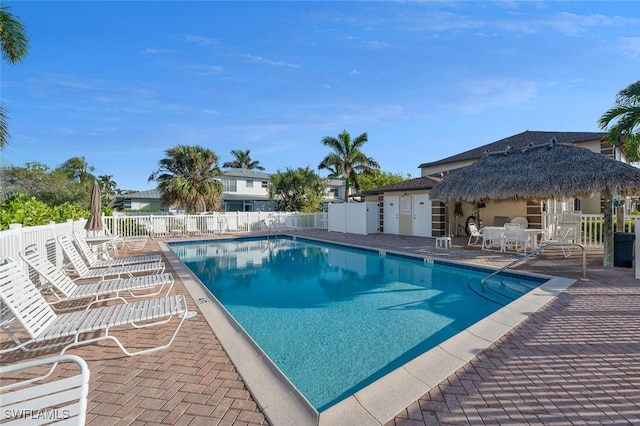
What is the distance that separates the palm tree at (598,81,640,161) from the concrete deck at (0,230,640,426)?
31.0ft

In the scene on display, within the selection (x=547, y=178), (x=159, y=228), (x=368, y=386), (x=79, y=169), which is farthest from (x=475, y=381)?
(x=79, y=169)

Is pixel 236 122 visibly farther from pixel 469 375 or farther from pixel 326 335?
pixel 469 375

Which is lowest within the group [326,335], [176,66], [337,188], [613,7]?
[326,335]

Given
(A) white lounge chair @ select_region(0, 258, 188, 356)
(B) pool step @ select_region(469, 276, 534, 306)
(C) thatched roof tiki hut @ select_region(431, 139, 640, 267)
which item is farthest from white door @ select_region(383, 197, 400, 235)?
(A) white lounge chair @ select_region(0, 258, 188, 356)

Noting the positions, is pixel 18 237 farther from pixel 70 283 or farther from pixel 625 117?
pixel 625 117

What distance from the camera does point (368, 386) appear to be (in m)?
2.77

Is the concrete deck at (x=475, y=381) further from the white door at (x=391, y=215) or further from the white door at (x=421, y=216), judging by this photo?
the white door at (x=391, y=215)

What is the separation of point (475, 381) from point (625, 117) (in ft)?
41.3

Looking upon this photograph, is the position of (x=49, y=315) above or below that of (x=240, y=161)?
below

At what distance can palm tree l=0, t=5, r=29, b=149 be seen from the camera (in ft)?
35.6

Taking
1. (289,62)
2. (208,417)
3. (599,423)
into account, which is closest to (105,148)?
Result: (289,62)

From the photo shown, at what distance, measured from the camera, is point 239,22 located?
11680mm

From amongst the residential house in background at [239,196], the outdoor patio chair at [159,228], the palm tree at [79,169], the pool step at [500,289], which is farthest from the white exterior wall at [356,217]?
the palm tree at [79,169]

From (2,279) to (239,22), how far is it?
39.0 ft
